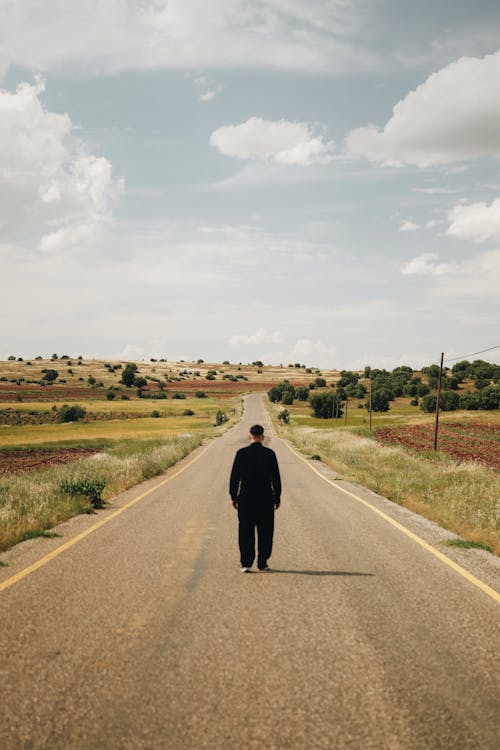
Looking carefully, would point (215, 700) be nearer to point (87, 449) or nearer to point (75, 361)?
point (87, 449)

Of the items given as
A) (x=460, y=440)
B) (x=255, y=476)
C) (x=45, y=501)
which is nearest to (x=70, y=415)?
(x=460, y=440)

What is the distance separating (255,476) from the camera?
24.5ft

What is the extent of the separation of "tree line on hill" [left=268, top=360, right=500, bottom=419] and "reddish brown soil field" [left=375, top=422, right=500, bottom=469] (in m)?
18.6

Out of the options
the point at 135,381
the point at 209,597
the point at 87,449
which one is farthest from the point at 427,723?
the point at 135,381

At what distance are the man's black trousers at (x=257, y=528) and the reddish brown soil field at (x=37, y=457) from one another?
2426cm

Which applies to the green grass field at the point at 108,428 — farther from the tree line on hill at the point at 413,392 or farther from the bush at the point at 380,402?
the bush at the point at 380,402

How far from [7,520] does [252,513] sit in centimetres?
497

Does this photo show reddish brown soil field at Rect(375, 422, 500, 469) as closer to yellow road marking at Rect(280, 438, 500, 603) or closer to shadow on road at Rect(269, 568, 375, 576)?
yellow road marking at Rect(280, 438, 500, 603)

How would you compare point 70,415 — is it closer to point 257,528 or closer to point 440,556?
point 257,528

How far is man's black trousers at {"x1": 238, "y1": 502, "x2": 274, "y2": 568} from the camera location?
7312 millimetres

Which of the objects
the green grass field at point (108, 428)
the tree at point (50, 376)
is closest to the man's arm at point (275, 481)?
the green grass field at point (108, 428)

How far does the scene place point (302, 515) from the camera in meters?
11.9

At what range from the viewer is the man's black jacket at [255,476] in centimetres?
743

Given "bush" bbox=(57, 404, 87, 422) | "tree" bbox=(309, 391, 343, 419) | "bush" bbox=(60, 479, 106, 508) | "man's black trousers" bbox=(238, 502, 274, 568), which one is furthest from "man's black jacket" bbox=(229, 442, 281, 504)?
"tree" bbox=(309, 391, 343, 419)
